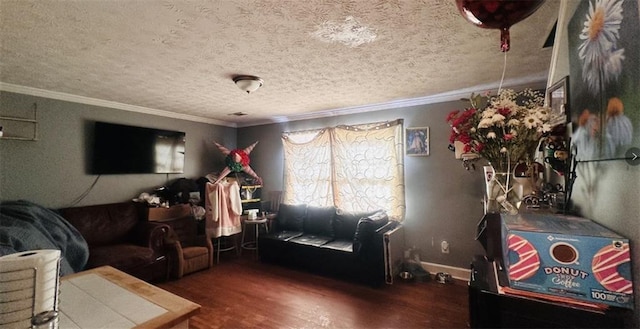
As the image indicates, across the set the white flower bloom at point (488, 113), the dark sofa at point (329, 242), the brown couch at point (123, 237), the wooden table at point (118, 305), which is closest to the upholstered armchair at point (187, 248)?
the brown couch at point (123, 237)

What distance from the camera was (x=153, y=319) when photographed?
0.97 meters

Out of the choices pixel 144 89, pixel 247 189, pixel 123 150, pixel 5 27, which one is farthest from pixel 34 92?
pixel 247 189

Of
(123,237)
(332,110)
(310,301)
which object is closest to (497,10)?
(310,301)

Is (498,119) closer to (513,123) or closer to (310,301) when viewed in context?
(513,123)

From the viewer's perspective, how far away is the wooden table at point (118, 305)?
37.2 inches

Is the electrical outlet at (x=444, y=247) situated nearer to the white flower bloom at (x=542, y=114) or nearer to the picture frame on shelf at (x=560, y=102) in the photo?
the picture frame on shelf at (x=560, y=102)

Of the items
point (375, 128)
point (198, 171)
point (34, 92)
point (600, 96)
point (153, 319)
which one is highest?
point (34, 92)

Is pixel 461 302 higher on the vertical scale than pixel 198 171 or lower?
lower

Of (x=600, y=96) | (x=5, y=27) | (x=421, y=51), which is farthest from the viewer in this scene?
(x=421, y=51)

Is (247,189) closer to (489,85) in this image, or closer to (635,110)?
(489,85)

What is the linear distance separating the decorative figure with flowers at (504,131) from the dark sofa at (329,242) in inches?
76.4

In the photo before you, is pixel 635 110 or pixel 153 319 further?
pixel 153 319

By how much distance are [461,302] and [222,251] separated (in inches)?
138

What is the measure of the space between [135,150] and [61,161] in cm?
77
